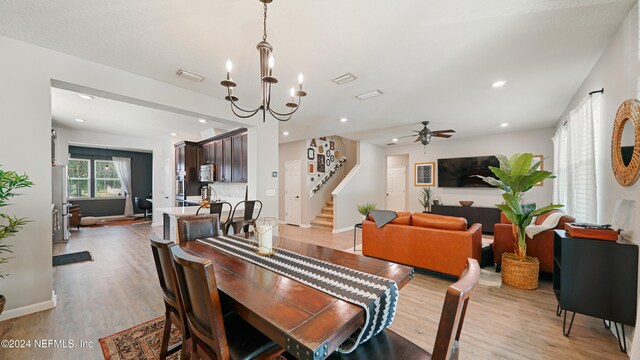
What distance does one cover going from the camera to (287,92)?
140 inches

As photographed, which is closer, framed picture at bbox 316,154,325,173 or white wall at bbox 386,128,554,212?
white wall at bbox 386,128,554,212

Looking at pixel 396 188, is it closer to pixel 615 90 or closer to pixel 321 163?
pixel 321 163

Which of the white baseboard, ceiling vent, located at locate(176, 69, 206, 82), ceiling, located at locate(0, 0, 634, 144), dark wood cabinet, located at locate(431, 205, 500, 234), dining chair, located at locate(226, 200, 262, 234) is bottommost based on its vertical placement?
the white baseboard

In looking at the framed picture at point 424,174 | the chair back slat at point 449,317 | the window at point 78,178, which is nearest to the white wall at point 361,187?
the framed picture at point 424,174

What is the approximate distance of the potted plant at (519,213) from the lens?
2.89 meters

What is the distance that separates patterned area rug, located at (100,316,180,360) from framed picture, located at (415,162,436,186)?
23.6ft

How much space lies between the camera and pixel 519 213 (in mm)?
2900

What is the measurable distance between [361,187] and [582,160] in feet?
15.7

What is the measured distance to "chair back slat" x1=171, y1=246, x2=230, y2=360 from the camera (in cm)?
104

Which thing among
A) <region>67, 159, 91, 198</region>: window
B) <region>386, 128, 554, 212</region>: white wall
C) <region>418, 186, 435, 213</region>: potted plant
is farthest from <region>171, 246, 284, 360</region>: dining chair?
<region>67, 159, 91, 198</region>: window

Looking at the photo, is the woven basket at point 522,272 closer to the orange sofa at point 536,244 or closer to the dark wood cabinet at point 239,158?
the orange sofa at point 536,244

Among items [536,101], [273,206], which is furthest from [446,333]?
[536,101]

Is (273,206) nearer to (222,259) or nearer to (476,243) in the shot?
(222,259)

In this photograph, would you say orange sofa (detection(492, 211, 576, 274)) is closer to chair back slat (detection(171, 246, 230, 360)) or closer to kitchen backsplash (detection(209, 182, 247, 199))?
chair back slat (detection(171, 246, 230, 360))
